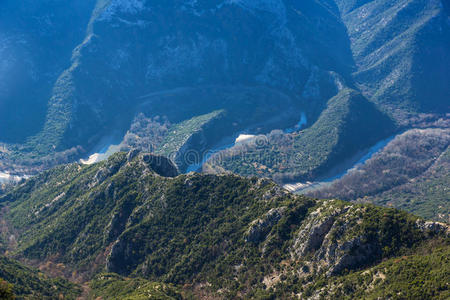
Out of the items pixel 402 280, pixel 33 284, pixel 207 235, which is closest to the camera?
pixel 402 280

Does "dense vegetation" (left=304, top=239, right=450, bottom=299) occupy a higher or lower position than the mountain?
lower

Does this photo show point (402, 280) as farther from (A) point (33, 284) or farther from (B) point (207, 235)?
(A) point (33, 284)

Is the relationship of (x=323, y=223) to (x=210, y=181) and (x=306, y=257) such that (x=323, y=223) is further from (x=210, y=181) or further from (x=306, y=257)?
(x=210, y=181)

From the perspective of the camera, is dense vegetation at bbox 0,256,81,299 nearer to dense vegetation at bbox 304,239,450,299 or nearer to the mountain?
the mountain

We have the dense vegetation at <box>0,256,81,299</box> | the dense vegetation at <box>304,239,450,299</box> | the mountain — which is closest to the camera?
the dense vegetation at <box>304,239,450,299</box>

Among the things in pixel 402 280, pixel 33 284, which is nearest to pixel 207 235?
pixel 33 284

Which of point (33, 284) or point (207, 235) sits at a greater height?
point (33, 284)

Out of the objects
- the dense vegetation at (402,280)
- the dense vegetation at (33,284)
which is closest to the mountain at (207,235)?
the dense vegetation at (402,280)

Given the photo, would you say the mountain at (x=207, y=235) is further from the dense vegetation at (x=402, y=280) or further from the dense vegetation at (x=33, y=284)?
the dense vegetation at (x=33, y=284)

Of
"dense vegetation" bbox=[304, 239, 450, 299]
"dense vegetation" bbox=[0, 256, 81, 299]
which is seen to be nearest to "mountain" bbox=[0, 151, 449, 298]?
"dense vegetation" bbox=[304, 239, 450, 299]
